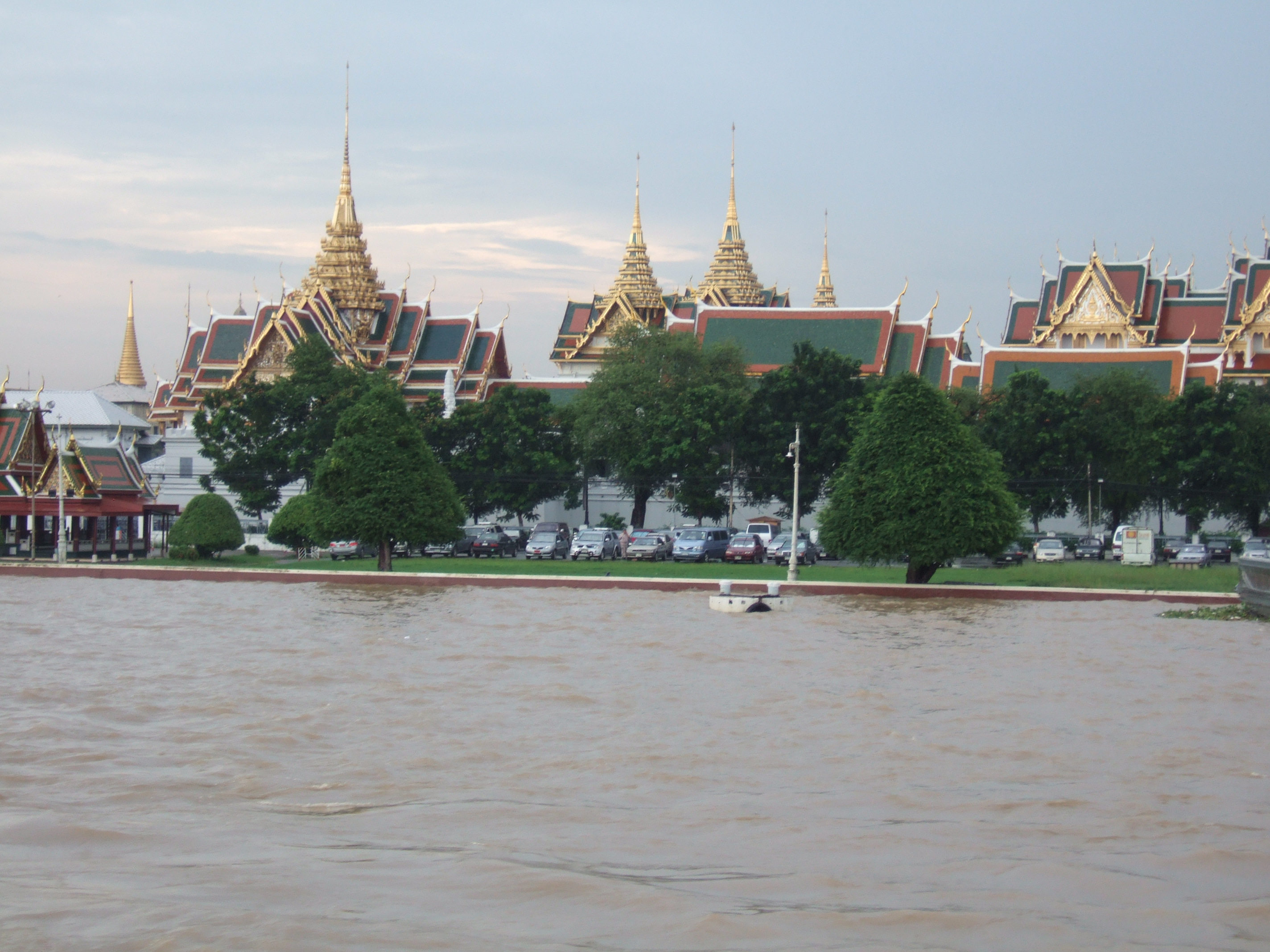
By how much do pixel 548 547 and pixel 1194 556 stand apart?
1828 cm

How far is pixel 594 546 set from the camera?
4512cm

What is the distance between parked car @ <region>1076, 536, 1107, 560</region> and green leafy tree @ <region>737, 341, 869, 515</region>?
7790mm

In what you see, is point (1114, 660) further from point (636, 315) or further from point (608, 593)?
point (636, 315)

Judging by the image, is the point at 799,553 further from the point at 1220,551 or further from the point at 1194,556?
the point at 1220,551

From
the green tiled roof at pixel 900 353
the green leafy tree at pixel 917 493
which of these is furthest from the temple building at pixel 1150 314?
the green leafy tree at pixel 917 493

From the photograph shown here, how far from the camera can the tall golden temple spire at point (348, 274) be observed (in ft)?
233

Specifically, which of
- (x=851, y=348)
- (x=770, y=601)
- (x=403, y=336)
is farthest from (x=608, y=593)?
(x=403, y=336)

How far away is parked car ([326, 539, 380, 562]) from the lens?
4700cm

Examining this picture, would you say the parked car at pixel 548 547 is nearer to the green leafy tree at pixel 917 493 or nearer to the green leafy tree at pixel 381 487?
the green leafy tree at pixel 381 487

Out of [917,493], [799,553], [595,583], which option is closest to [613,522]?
[799,553]

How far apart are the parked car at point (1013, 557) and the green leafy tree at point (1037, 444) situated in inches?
49.8

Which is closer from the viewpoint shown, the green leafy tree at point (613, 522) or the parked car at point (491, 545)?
the parked car at point (491, 545)

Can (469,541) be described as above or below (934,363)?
below

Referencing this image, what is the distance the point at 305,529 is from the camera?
45.4 meters
